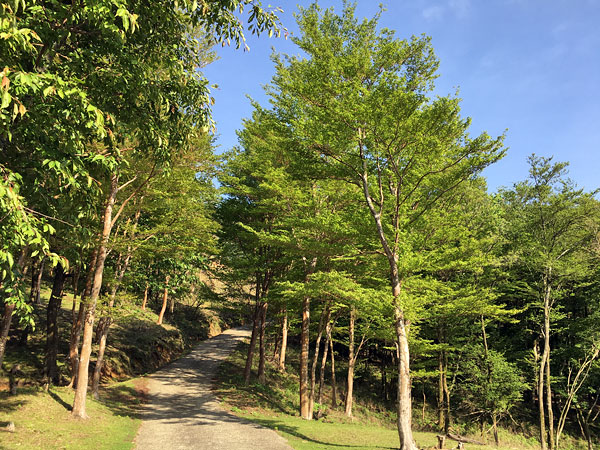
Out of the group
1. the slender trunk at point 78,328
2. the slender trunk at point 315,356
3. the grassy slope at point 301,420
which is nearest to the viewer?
the grassy slope at point 301,420

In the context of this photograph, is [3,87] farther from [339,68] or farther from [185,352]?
[185,352]

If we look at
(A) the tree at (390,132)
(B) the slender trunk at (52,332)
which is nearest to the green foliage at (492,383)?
(A) the tree at (390,132)

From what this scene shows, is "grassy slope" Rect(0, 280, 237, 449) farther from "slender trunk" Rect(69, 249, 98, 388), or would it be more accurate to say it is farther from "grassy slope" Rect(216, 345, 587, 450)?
"grassy slope" Rect(216, 345, 587, 450)

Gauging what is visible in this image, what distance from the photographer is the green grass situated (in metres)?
9.74

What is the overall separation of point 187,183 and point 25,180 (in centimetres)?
991

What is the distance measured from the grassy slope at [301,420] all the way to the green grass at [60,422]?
5175mm

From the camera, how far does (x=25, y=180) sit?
6152mm

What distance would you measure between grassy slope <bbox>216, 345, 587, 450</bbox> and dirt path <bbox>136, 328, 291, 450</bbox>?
2.76 feet

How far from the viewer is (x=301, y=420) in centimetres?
1672

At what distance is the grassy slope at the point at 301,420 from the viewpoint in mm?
13188

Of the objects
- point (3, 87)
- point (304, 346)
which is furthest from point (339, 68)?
point (304, 346)

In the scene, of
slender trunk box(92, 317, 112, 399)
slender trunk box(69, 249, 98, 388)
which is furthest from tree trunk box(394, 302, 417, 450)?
slender trunk box(92, 317, 112, 399)

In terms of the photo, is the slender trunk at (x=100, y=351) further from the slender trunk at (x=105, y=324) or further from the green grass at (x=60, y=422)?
the green grass at (x=60, y=422)

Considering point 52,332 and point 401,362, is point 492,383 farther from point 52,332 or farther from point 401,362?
point 52,332
